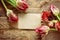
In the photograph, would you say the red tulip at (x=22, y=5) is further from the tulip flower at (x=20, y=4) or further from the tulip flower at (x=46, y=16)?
the tulip flower at (x=46, y=16)

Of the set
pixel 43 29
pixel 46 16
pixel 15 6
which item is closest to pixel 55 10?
pixel 46 16

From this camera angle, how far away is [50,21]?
4.69 feet

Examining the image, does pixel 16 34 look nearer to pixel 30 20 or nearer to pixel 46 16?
pixel 30 20

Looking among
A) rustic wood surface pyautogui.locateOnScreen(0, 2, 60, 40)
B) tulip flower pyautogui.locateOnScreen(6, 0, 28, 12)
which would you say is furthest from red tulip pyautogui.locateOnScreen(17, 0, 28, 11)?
rustic wood surface pyautogui.locateOnScreen(0, 2, 60, 40)

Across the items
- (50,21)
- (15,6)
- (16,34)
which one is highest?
(15,6)

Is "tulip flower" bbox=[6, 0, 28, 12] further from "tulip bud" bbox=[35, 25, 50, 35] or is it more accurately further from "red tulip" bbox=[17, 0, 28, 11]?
"tulip bud" bbox=[35, 25, 50, 35]

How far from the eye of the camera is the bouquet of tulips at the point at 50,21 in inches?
54.5

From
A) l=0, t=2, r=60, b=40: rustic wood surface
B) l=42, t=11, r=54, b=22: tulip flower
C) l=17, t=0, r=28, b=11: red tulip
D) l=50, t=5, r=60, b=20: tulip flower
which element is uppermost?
l=17, t=0, r=28, b=11: red tulip

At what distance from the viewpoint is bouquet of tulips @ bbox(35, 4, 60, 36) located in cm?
138

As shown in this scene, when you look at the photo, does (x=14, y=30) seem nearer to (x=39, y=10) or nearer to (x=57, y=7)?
(x=39, y=10)

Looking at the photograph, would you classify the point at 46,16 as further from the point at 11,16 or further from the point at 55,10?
the point at 11,16

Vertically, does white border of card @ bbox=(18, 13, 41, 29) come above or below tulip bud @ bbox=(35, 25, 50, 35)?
above

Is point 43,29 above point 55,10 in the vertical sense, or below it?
below

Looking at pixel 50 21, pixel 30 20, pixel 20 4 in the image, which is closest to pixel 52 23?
pixel 50 21
